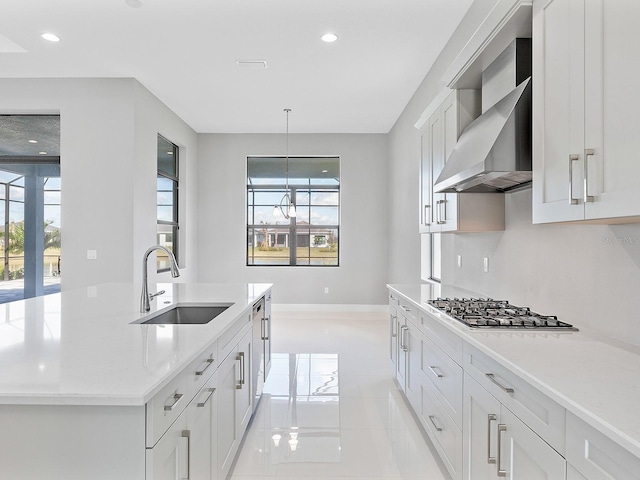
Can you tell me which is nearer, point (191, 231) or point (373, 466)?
point (373, 466)

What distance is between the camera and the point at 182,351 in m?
1.45

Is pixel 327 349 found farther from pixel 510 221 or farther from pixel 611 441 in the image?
pixel 611 441

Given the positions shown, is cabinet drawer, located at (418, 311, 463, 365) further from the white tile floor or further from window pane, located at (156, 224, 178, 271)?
window pane, located at (156, 224, 178, 271)

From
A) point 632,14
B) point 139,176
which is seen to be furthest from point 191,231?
point 632,14

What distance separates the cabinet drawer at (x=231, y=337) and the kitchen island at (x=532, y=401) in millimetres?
1095

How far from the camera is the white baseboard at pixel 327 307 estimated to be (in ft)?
23.4

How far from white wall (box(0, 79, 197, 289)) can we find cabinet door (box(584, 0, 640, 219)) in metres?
4.52

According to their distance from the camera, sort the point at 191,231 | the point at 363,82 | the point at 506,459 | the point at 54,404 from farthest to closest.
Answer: the point at 191,231
the point at 363,82
the point at 506,459
the point at 54,404

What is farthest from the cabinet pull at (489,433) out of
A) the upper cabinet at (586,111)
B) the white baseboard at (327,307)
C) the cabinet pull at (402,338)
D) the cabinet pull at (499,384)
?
the white baseboard at (327,307)

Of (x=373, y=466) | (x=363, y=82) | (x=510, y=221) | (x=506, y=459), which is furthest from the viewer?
(x=363, y=82)

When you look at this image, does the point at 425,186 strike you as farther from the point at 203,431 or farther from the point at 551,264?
the point at 203,431

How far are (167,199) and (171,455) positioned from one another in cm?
541

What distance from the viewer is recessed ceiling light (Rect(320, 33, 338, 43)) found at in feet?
11.9

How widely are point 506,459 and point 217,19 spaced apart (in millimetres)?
3607
